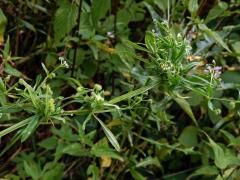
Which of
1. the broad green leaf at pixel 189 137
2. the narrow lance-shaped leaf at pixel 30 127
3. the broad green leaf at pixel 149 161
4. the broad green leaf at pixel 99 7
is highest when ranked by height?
the broad green leaf at pixel 99 7

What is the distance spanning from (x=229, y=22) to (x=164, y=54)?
2.79 ft

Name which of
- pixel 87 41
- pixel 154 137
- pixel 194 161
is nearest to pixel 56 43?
pixel 87 41

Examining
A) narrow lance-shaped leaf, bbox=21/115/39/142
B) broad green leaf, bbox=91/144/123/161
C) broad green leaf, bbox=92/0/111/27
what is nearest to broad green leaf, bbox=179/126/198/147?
broad green leaf, bbox=91/144/123/161

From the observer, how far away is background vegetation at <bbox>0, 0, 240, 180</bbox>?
121 centimetres

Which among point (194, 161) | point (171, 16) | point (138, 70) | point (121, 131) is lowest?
point (194, 161)

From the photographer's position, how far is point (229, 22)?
1.63 m

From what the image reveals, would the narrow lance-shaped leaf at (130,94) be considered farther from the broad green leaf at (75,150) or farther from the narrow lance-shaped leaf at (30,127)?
the broad green leaf at (75,150)

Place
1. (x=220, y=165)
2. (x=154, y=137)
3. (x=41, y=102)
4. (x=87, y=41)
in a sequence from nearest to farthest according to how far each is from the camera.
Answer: (x=41, y=102) < (x=220, y=165) < (x=87, y=41) < (x=154, y=137)

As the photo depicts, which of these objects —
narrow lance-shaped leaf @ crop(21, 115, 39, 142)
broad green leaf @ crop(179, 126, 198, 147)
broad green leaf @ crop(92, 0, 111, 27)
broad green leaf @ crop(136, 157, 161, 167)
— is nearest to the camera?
narrow lance-shaped leaf @ crop(21, 115, 39, 142)

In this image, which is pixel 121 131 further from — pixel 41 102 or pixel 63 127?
pixel 41 102

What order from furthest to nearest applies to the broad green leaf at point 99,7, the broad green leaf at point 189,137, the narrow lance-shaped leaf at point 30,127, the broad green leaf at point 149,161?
the broad green leaf at point 189,137 → the broad green leaf at point 149,161 → the broad green leaf at point 99,7 → the narrow lance-shaped leaf at point 30,127

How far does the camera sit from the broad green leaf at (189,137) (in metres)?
1.42

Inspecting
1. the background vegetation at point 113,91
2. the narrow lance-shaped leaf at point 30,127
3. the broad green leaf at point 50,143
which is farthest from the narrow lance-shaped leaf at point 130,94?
the broad green leaf at point 50,143

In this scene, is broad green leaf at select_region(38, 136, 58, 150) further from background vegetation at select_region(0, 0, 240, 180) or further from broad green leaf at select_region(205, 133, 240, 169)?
broad green leaf at select_region(205, 133, 240, 169)
